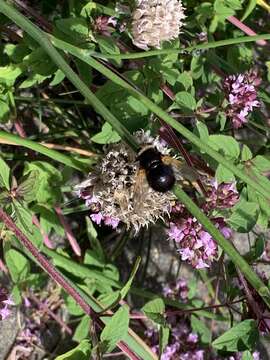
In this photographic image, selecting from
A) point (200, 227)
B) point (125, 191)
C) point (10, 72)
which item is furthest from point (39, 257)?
point (10, 72)

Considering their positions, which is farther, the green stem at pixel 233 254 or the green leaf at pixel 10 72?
the green leaf at pixel 10 72

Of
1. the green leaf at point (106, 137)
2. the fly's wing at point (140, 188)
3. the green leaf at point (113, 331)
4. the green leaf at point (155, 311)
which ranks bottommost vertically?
the green leaf at point (155, 311)

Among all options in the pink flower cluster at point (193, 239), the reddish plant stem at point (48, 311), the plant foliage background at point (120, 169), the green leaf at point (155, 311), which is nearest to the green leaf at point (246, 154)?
the plant foliage background at point (120, 169)

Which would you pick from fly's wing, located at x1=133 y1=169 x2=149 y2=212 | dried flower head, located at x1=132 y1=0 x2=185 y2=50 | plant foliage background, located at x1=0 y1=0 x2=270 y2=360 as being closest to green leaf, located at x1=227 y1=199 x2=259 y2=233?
plant foliage background, located at x1=0 y1=0 x2=270 y2=360

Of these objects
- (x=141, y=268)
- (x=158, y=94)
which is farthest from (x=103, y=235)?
(x=158, y=94)

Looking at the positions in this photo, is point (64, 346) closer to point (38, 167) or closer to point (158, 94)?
point (38, 167)

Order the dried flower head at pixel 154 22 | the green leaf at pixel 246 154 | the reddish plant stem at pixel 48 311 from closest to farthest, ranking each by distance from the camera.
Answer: the dried flower head at pixel 154 22 → the green leaf at pixel 246 154 → the reddish plant stem at pixel 48 311

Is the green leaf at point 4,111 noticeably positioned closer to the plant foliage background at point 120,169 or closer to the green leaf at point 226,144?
the plant foliage background at point 120,169

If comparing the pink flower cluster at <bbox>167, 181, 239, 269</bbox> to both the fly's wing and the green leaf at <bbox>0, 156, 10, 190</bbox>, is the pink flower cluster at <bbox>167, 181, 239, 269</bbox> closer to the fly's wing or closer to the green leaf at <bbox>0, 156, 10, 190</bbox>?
the fly's wing
